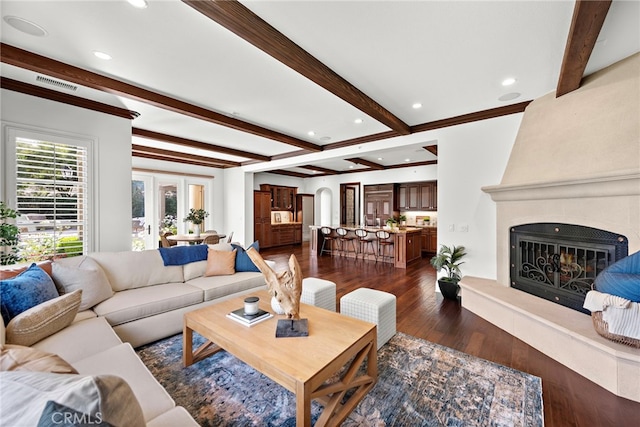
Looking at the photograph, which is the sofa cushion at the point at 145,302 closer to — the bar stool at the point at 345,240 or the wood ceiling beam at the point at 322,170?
the bar stool at the point at 345,240

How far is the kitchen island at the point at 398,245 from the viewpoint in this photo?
6320 millimetres

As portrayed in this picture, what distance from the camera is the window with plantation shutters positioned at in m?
3.10

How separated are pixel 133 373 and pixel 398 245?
576cm

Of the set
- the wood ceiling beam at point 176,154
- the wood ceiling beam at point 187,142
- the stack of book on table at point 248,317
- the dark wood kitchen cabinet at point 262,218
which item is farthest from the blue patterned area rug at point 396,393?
the dark wood kitchen cabinet at point 262,218

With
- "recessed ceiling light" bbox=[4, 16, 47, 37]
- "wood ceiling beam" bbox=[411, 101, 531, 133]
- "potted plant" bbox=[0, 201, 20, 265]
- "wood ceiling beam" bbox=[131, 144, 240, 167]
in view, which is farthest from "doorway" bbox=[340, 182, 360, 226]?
"recessed ceiling light" bbox=[4, 16, 47, 37]

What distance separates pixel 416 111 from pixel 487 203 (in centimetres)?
173

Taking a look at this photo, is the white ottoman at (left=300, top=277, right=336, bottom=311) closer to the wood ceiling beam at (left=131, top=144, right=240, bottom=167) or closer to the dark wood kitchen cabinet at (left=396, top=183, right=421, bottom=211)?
the wood ceiling beam at (left=131, top=144, right=240, bottom=167)

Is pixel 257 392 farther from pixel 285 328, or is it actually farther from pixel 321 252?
pixel 321 252

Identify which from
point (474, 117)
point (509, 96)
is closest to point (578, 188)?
point (509, 96)

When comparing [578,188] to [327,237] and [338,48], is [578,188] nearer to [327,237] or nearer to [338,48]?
[338,48]

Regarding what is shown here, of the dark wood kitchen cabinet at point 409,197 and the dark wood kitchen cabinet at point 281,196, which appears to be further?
the dark wood kitchen cabinet at point 281,196

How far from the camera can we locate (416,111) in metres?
3.88

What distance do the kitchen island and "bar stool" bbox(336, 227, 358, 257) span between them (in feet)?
0.23

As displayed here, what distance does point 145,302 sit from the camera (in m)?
2.57
